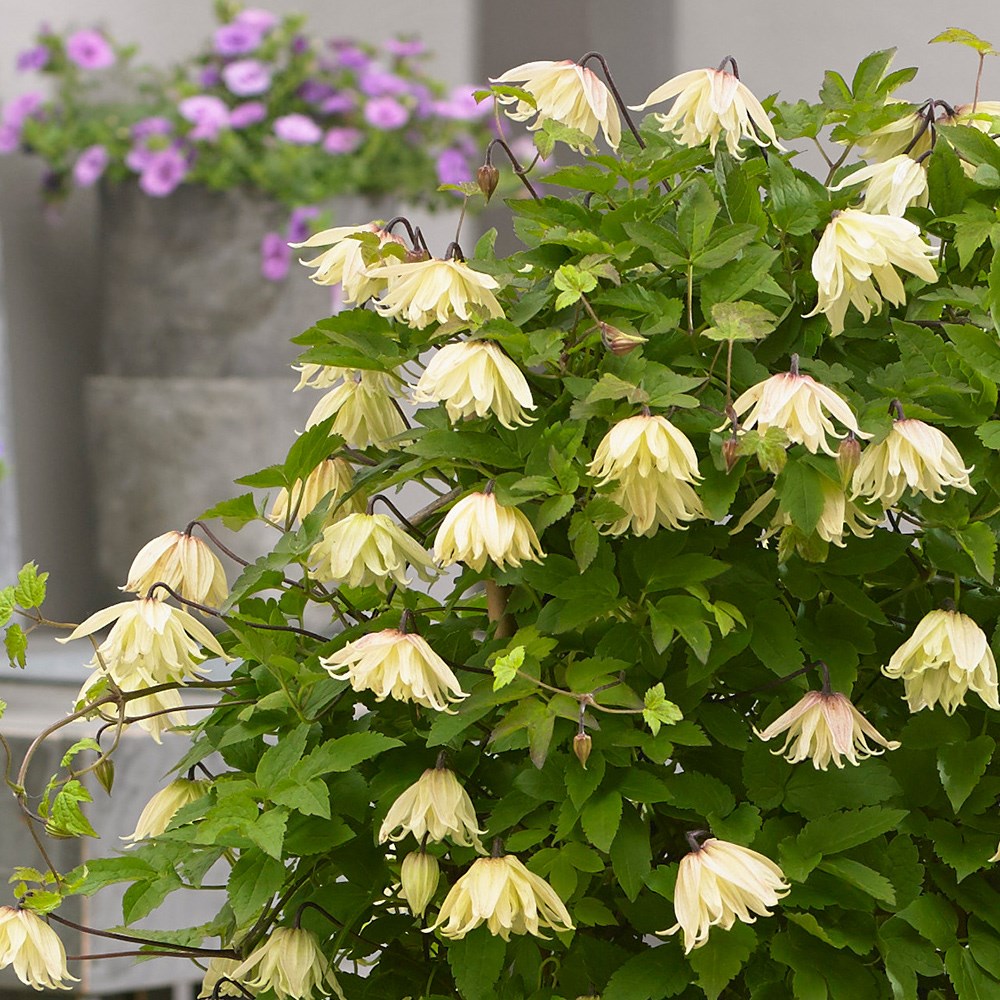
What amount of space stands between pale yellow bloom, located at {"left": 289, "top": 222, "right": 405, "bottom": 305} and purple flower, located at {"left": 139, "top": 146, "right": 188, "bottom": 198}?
1.63 m

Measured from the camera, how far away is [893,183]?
691 millimetres

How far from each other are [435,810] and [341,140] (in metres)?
1.85

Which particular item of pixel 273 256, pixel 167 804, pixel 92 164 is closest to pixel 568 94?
pixel 167 804

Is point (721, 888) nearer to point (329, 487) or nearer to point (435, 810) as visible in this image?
point (435, 810)

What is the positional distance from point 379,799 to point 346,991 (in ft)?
0.45

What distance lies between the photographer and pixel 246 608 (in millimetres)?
759

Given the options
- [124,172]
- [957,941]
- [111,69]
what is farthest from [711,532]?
[111,69]

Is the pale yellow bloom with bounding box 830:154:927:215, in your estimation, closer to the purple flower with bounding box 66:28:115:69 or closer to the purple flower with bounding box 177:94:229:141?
the purple flower with bounding box 177:94:229:141

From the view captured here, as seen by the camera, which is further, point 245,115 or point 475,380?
point 245,115

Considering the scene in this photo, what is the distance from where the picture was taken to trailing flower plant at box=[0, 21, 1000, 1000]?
62cm

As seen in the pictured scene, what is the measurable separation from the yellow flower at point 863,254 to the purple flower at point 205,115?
1787mm

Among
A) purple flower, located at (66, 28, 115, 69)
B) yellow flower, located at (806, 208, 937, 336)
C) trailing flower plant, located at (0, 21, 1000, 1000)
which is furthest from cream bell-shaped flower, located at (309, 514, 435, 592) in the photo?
purple flower, located at (66, 28, 115, 69)

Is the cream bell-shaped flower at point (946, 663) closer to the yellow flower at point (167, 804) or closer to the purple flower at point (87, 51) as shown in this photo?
the yellow flower at point (167, 804)

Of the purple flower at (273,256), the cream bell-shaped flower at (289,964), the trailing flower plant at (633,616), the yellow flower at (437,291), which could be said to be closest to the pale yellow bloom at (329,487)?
the trailing flower plant at (633,616)
